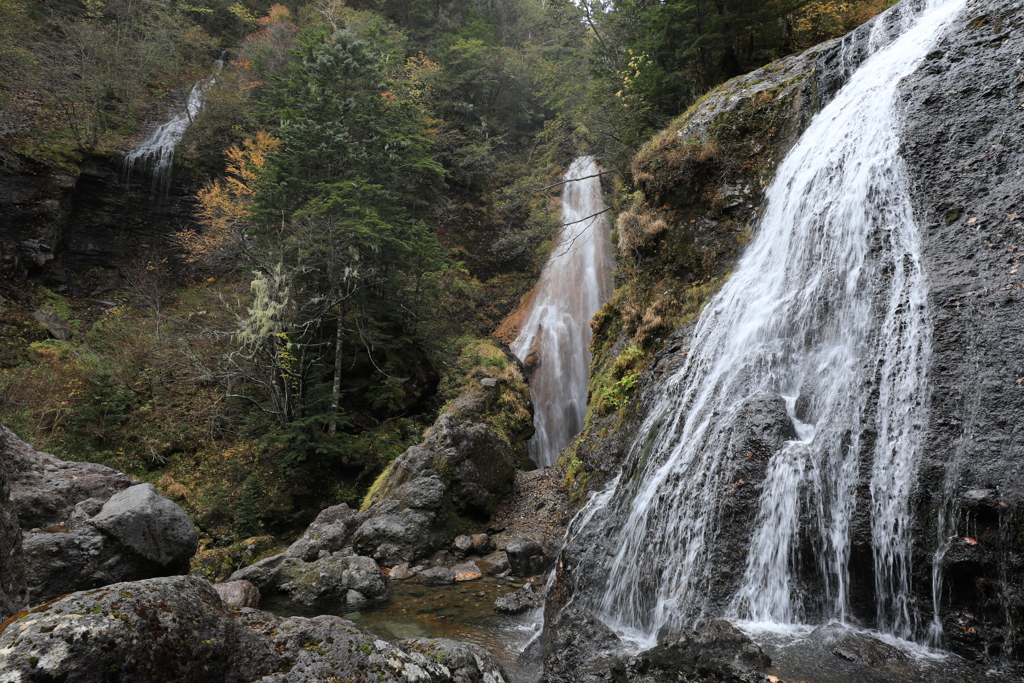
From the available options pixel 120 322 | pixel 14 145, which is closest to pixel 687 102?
pixel 120 322

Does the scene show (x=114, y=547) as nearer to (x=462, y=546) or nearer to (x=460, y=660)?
(x=460, y=660)

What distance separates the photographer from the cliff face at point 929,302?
11.0 feet

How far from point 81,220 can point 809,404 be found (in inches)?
934

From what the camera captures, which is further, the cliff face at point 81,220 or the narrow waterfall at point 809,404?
the cliff face at point 81,220

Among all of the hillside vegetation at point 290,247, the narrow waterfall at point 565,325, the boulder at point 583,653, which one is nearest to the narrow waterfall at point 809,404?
the boulder at point 583,653

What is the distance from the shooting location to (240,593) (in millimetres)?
6309

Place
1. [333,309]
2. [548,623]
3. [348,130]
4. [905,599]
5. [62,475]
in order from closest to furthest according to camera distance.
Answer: [905,599] → [548,623] → [62,475] → [348,130] → [333,309]

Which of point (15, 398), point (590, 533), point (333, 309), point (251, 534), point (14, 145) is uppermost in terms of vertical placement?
point (14, 145)

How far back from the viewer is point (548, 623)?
543 cm

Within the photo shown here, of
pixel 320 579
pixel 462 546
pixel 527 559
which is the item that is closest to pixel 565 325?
pixel 462 546

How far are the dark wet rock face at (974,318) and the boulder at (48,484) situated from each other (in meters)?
8.40

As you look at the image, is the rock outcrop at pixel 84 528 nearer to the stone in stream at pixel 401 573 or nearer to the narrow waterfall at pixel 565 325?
the stone in stream at pixel 401 573

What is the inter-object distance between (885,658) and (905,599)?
57 cm

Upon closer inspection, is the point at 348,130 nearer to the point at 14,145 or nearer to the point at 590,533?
the point at 590,533
